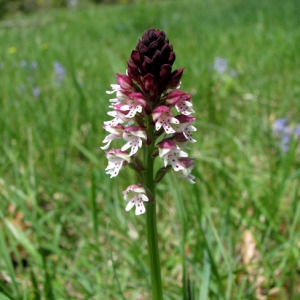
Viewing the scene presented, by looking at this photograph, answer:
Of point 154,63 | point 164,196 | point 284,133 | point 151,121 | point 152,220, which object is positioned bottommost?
point 164,196

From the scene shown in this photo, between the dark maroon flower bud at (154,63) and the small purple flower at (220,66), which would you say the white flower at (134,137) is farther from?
the small purple flower at (220,66)

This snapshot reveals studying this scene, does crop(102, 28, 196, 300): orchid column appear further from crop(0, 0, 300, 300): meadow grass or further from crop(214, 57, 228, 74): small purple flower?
crop(214, 57, 228, 74): small purple flower

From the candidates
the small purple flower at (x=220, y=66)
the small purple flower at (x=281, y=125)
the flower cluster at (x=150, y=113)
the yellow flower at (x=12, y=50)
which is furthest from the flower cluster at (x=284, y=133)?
the yellow flower at (x=12, y=50)

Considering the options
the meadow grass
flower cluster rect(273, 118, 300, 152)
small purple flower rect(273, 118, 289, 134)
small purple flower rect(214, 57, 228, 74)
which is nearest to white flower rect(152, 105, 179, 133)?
the meadow grass

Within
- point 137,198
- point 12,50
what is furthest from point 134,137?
point 12,50

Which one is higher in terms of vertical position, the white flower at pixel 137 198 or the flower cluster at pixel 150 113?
the flower cluster at pixel 150 113

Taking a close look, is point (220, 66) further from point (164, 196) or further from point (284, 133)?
point (164, 196)

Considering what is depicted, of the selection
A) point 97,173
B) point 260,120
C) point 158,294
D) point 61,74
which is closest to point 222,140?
point 260,120
